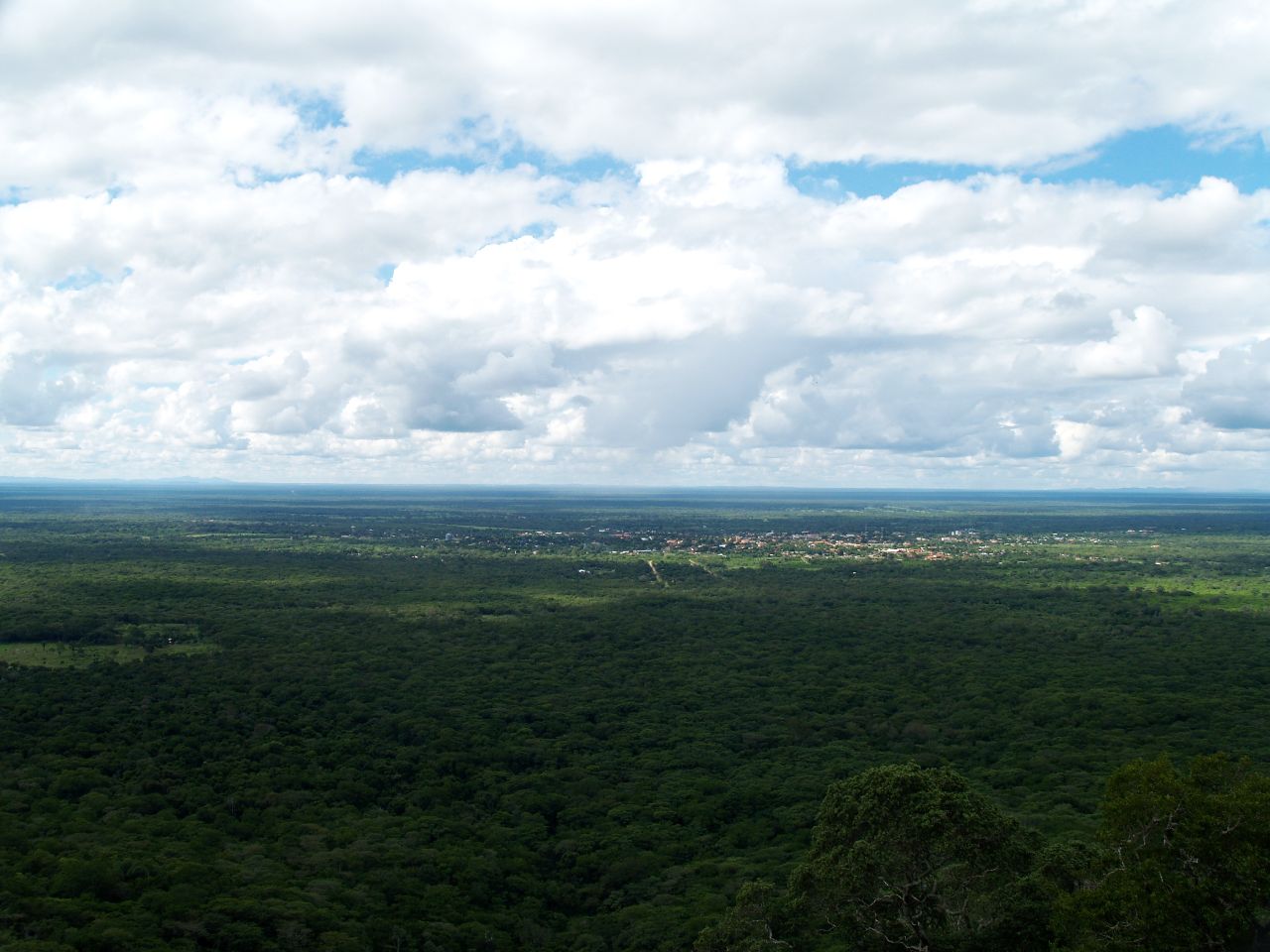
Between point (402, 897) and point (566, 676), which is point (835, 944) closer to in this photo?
point (402, 897)

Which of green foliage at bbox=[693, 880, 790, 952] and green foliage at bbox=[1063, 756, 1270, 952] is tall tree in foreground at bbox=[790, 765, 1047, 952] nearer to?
green foliage at bbox=[693, 880, 790, 952]

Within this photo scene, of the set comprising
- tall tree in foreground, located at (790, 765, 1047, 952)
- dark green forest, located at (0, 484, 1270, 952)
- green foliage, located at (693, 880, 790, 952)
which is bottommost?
dark green forest, located at (0, 484, 1270, 952)

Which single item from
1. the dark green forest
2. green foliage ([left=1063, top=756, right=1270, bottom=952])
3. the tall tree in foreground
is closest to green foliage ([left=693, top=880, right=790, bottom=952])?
the dark green forest

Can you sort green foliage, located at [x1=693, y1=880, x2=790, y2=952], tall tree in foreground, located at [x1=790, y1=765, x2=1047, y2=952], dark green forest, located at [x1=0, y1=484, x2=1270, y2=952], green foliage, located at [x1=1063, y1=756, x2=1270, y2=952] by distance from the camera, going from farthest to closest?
1. green foliage, located at [x1=693, y1=880, x2=790, y2=952]
2. dark green forest, located at [x1=0, y1=484, x2=1270, y2=952]
3. tall tree in foreground, located at [x1=790, y1=765, x2=1047, y2=952]
4. green foliage, located at [x1=1063, y1=756, x2=1270, y2=952]

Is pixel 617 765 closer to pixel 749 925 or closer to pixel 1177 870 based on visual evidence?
pixel 749 925

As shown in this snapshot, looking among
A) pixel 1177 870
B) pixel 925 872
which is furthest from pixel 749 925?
pixel 1177 870

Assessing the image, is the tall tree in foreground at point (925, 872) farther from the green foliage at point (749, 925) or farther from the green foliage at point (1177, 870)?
the green foliage at point (1177, 870)

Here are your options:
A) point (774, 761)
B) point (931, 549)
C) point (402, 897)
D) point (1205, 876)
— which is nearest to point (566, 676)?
point (774, 761)
